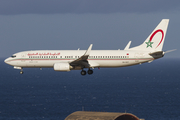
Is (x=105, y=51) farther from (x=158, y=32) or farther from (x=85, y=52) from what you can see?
(x=158, y=32)

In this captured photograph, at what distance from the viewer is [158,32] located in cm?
9738

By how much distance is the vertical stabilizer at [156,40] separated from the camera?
96.5 m

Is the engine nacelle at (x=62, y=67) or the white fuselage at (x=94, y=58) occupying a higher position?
→ the white fuselage at (x=94, y=58)

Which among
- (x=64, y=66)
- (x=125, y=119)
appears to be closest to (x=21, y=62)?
(x=64, y=66)

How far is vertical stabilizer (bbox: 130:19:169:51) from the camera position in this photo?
317 ft

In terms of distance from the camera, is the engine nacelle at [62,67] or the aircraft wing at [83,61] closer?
the aircraft wing at [83,61]

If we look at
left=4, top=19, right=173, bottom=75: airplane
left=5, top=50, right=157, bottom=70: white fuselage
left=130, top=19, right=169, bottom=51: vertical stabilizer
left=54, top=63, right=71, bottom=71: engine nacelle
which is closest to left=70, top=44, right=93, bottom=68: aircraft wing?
left=4, top=19, right=173, bottom=75: airplane

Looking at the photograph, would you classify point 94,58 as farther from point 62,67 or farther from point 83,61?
point 62,67

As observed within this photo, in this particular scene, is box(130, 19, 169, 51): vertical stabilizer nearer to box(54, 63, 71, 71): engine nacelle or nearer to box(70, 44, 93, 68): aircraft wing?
box(70, 44, 93, 68): aircraft wing

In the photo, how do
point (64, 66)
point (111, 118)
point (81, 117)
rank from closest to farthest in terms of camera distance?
point (64, 66) < point (111, 118) < point (81, 117)

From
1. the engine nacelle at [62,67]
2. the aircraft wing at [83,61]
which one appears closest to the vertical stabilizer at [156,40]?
the aircraft wing at [83,61]

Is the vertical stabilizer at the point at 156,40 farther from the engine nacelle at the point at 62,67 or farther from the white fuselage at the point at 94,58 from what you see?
the engine nacelle at the point at 62,67

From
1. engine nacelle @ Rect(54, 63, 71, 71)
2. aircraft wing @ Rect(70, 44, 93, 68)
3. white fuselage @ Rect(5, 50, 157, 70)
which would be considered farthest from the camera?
white fuselage @ Rect(5, 50, 157, 70)

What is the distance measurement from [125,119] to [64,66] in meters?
47.6
